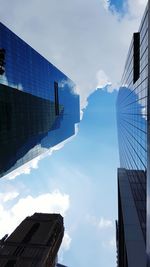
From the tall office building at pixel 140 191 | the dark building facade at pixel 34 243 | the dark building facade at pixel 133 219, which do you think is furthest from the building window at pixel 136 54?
the dark building facade at pixel 34 243

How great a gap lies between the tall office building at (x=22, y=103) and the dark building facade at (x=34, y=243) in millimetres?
33807

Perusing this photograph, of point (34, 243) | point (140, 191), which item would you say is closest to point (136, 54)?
point (140, 191)

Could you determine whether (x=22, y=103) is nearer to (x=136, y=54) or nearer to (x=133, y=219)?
(x=136, y=54)

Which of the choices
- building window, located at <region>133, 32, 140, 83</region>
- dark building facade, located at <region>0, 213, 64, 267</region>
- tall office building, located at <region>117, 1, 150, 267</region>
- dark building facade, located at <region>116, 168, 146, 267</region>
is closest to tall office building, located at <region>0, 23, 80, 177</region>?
tall office building, located at <region>117, 1, 150, 267</region>

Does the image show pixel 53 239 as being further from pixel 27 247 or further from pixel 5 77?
pixel 5 77

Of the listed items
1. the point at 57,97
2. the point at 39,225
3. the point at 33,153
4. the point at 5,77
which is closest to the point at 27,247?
the point at 39,225

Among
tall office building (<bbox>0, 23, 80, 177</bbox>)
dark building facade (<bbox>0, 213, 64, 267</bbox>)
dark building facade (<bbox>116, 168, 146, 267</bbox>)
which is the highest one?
tall office building (<bbox>0, 23, 80, 177</bbox>)

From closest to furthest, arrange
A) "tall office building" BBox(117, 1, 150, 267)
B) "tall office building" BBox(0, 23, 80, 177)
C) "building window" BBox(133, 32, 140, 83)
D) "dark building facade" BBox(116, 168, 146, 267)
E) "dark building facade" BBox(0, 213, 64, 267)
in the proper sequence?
"dark building facade" BBox(116, 168, 146, 267)
"tall office building" BBox(117, 1, 150, 267)
"tall office building" BBox(0, 23, 80, 177)
"building window" BBox(133, 32, 140, 83)
"dark building facade" BBox(0, 213, 64, 267)

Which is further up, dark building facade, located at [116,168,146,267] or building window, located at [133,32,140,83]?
building window, located at [133,32,140,83]

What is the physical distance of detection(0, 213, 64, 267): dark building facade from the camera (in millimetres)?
82562

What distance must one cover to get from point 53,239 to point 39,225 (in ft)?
Result: 30.5

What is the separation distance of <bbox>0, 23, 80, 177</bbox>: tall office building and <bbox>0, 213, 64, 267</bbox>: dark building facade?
3381cm

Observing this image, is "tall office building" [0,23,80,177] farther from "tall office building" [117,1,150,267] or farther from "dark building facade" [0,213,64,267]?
"dark building facade" [0,213,64,267]

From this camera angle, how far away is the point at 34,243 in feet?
297
